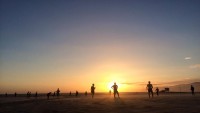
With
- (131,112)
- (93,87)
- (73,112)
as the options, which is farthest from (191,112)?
(93,87)

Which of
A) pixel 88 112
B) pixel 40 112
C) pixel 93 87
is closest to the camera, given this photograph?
pixel 88 112

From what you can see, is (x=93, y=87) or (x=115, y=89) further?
(x=93, y=87)

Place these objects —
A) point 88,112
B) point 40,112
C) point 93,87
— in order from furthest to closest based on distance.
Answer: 1. point 93,87
2. point 40,112
3. point 88,112

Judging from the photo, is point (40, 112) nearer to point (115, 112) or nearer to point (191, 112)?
point (115, 112)

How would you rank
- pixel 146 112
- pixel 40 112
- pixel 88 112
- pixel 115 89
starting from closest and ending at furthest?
pixel 146 112 < pixel 88 112 < pixel 40 112 < pixel 115 89

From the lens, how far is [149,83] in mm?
39719

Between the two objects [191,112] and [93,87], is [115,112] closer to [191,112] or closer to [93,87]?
[191,112]

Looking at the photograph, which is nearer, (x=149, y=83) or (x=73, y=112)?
(x=73, y=112)

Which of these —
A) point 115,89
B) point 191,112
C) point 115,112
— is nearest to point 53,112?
point 115,112

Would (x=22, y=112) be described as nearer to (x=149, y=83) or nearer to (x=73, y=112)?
(x=73, y=112)

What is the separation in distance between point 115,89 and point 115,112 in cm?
2443

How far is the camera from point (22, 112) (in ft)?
57.0

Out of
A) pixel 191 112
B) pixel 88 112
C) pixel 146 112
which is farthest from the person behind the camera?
pixel 88 112

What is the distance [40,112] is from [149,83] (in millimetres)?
25791
